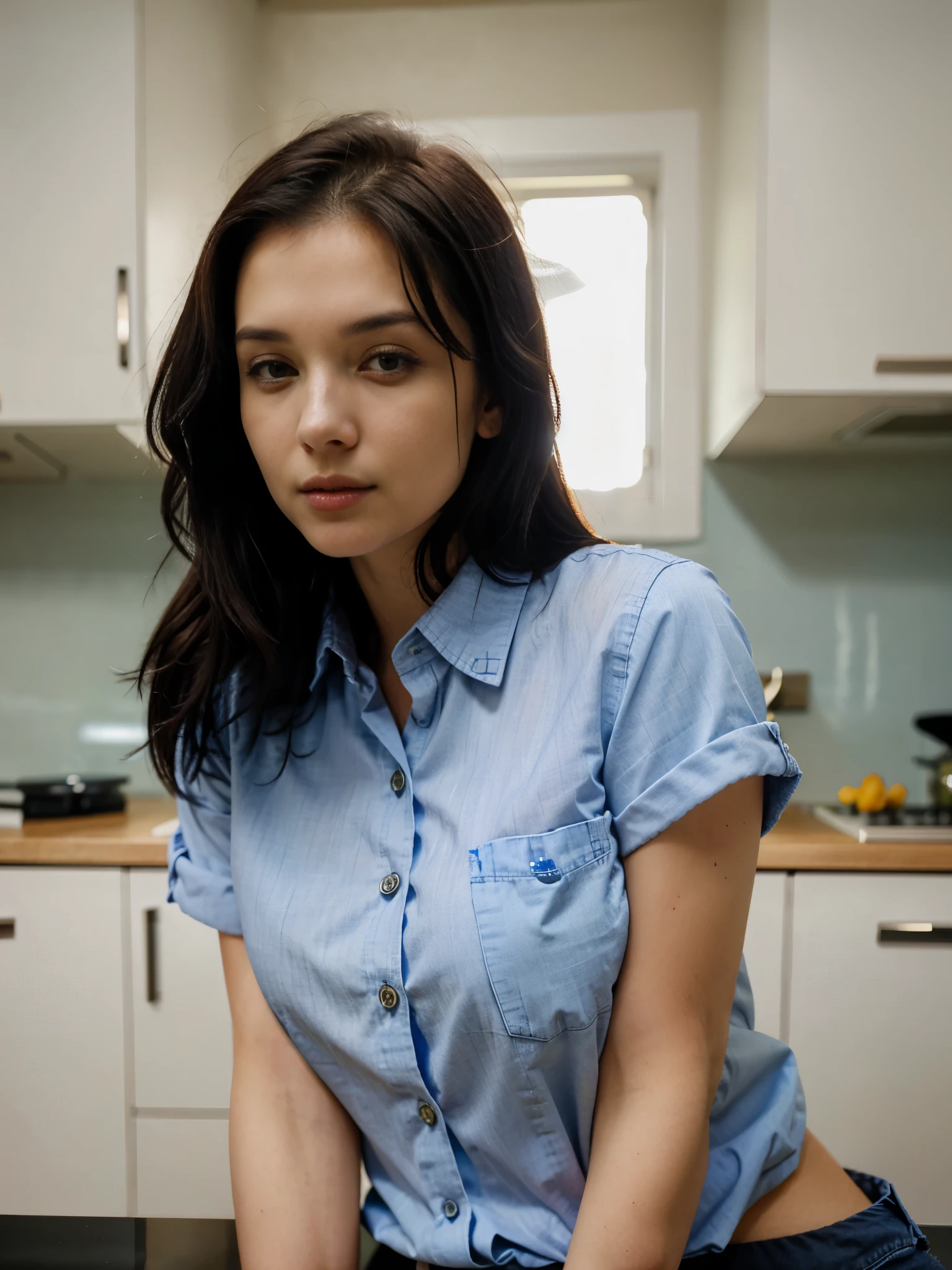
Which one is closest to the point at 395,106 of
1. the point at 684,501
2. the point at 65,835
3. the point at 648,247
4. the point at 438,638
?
the point at 648,247

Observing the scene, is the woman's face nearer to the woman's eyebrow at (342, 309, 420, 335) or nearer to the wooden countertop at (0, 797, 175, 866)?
the woman's eyebrow at (342, 309, 420, 335)

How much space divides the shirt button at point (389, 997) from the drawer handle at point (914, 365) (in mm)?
1410

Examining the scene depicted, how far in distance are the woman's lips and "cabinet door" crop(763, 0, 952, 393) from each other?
1.17 metres

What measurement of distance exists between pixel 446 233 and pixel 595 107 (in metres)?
1.77

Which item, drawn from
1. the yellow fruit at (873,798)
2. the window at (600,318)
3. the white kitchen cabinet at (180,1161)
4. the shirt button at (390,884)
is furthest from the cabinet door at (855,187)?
the white kitchen cabinet at (180,1161)

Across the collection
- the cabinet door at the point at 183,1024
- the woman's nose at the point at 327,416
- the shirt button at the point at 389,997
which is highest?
the woman's nose at the point at 327,416

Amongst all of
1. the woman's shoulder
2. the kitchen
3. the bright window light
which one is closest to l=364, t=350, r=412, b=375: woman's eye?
the woman's shoulder

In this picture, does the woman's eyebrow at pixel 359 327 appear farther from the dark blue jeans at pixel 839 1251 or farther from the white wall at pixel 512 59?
the white wall at pixel 512 59

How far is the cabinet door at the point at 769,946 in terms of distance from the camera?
1.64 metres

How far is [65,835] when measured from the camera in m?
1.74

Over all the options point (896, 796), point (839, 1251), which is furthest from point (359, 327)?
point (896, 796)

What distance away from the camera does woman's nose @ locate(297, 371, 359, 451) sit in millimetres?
701

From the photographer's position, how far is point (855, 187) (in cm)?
169

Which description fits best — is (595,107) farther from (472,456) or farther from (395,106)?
(472,456)
